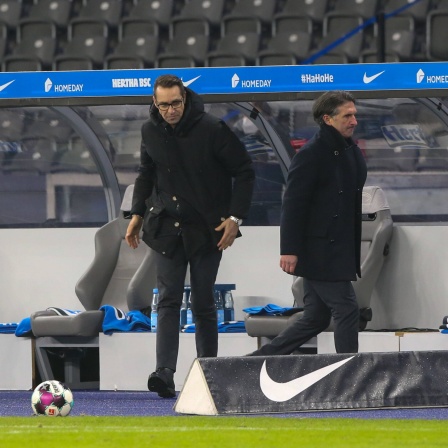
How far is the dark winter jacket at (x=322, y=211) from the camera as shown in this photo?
5.84m

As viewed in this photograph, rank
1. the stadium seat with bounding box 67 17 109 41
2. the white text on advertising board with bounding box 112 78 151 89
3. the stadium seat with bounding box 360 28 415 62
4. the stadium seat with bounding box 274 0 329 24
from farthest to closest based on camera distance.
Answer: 1. the stadium seat with bounding box 67 17 109 41
2. the stadium seat with bounding box 274 0 329 24
3. the stadium seat with bounding box 360 28 415 62
4. the white text on advertising board with bounding box 112 78 151 89

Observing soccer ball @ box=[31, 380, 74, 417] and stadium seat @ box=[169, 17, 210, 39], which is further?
stadium seat @ box=[169, 17, 210, 39]

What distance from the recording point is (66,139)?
9102 millimetres

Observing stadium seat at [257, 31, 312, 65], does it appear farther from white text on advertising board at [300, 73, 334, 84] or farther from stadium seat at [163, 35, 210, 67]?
white text on advertising board at [300, 73, 334, 84]

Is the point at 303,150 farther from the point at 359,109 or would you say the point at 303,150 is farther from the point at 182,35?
the point at 182,35

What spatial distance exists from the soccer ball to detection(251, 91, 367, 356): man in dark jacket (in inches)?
41.8

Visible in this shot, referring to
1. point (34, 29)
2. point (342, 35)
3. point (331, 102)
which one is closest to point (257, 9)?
point (342, 35)

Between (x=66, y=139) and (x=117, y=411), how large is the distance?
348cm

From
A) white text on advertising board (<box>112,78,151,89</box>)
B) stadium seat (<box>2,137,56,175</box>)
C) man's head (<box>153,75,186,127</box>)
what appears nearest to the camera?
man's head (<box>153,75,186,127</box>)

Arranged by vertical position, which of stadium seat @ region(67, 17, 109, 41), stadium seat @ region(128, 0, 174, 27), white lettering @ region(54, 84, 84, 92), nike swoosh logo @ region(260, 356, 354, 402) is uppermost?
stadium seat @ region(128, 0, 174, 27)

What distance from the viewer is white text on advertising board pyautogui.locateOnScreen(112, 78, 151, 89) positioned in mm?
8648

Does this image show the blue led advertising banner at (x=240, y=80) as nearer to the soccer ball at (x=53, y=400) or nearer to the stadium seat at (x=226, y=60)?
the soccer ball at (x=53, y=400)

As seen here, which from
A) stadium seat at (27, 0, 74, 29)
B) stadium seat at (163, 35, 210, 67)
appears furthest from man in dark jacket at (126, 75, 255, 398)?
stadium seat at (27, 0, 74, 29)

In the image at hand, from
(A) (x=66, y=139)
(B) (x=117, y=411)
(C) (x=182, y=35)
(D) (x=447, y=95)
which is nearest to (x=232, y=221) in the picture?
(B) (x=117, y=411)
